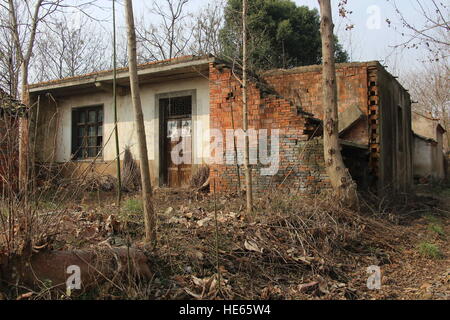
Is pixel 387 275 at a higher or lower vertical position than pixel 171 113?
lower

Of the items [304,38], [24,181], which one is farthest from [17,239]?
[304,38]

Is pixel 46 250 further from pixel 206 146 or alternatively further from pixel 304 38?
pixel 304 38

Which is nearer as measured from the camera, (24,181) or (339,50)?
(24,181)

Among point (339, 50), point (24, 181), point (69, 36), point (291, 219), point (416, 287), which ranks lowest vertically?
point (416, 287)

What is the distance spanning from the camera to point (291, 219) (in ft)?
18.9

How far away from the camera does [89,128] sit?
1305cm

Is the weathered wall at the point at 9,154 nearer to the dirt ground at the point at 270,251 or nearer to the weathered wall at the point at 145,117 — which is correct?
the dirt ground at the point at 270,251

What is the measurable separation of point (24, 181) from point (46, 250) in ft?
2.08

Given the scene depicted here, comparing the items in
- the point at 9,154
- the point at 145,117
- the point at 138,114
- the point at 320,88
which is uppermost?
the point at 320,88

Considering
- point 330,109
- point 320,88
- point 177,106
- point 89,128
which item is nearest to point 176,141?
point 177,106

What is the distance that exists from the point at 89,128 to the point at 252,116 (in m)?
6.36

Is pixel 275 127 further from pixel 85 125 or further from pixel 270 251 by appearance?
pixel 85 125

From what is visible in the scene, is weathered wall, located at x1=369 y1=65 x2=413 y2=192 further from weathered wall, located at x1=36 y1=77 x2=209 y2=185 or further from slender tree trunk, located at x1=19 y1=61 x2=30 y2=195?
slender tree trunk, located at x1=19 y1=61 x2=30 y2=195

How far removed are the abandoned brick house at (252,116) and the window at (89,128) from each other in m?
0.03
